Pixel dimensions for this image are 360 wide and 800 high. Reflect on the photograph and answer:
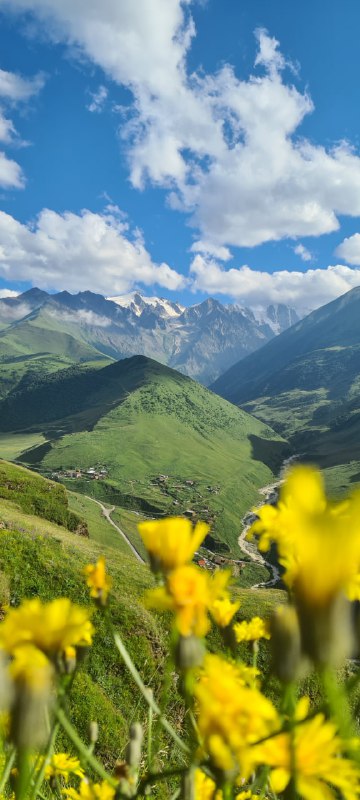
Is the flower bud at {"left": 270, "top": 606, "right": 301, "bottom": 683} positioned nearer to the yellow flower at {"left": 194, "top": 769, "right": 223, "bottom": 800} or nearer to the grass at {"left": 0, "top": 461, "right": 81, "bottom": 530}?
the yellow flower at {"left": 194, "top": 769, "right": 223, "bottom": 800}

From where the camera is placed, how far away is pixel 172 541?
5.92 ft

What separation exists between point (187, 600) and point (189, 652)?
0.65 feet

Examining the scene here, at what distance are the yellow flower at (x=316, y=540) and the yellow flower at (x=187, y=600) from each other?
32cm

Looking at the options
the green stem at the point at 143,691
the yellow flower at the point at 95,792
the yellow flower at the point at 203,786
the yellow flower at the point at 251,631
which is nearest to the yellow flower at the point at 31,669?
the green stem at the point at 143,691

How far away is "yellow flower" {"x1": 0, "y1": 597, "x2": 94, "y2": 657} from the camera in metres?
1.59

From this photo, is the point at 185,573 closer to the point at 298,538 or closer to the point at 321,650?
the point at 321,650

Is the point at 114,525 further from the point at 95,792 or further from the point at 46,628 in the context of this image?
the point at 46,628

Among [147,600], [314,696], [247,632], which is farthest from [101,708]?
[147,600]

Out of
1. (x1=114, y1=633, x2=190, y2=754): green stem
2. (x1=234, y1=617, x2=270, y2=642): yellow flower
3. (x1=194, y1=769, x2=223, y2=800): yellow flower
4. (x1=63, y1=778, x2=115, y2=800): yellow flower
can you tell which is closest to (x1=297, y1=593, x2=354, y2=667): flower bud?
(x1=114, y1=633, x2=190, y2=754): green stem

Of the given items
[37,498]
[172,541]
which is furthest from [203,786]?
[37,498]

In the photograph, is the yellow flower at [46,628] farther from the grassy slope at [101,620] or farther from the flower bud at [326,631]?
the grassy slope at [101,620]

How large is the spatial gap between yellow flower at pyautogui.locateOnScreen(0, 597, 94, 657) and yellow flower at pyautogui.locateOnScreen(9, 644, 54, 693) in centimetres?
3

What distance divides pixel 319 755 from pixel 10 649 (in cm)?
106

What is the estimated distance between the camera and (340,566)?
1.37m
